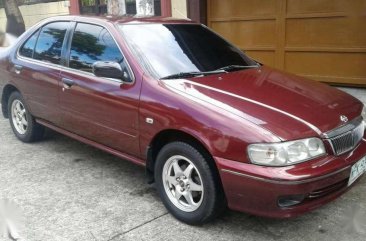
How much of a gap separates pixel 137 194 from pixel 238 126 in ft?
4.79

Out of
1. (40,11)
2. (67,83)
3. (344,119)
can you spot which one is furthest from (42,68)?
(40,11)

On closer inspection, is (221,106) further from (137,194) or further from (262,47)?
(262,47)

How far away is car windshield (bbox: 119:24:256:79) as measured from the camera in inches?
150

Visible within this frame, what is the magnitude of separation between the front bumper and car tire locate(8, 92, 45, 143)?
312 cm

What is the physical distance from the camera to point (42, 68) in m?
4.81

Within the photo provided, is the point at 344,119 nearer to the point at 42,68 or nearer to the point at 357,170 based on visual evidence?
the point at 357,170

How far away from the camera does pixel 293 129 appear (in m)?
2.98

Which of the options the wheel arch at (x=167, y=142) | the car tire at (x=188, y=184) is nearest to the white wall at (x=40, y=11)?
the wheel arch at (x=167, y=142)

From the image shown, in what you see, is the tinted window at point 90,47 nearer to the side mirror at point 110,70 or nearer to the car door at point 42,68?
the side mirror at point 110,70

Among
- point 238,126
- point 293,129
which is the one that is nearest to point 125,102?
point 238,126

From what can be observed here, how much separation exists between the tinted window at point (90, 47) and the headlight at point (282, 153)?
1.61 meters

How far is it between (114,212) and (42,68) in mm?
2048

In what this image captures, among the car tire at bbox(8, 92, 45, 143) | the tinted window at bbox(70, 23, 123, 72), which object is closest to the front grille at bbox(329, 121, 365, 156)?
the tinted window at bbox(70, 23, 123, 72)

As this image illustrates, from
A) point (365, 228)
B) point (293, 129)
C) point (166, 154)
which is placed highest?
point (293, 129)
